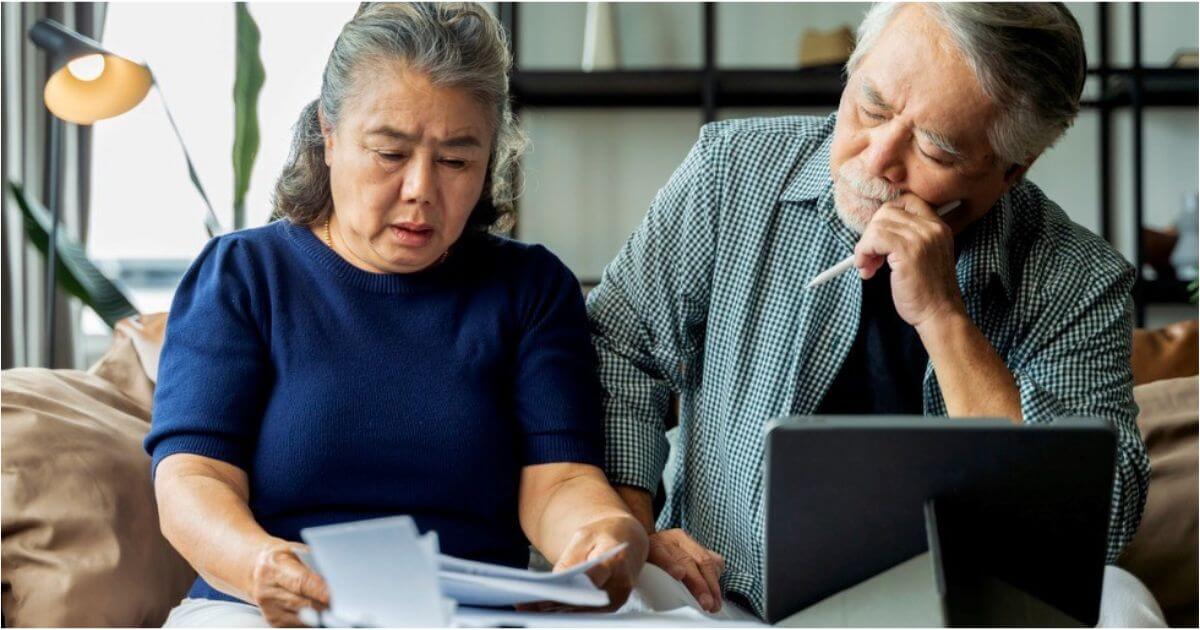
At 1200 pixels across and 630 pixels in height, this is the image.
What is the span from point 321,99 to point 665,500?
2.26ft

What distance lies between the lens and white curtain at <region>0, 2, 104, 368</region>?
2939 millimetres

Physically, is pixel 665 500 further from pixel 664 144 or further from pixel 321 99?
pixel 664 144

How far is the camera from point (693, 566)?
4.33 feet

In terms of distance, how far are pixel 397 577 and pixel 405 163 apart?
62cm

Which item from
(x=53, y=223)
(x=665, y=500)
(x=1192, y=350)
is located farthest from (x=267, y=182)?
(x=1192, y=350)

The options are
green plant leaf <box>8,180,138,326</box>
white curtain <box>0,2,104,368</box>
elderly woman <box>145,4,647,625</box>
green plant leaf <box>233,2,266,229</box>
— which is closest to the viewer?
elderly woman <box>145,4,647,625</box>

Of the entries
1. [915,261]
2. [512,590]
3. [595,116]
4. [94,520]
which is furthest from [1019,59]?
[595,116]

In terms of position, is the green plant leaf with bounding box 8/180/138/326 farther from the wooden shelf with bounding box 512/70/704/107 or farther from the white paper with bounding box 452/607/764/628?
the white paper with bounding box 452/607/764/628

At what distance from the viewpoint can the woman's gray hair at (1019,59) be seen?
1329 mm

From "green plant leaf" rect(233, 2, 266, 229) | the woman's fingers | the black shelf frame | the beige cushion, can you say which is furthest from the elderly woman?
the black shelf frame

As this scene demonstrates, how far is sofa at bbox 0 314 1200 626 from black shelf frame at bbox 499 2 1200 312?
170 cm

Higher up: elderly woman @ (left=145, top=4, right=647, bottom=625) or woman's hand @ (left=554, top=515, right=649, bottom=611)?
elderly woman @ (left=145, top=4, right=647, bottom=625)

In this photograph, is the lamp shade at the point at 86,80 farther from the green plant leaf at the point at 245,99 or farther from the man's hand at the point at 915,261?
the man's hand at the point at 915,261

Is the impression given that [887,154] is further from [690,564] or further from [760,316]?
[690,564]
